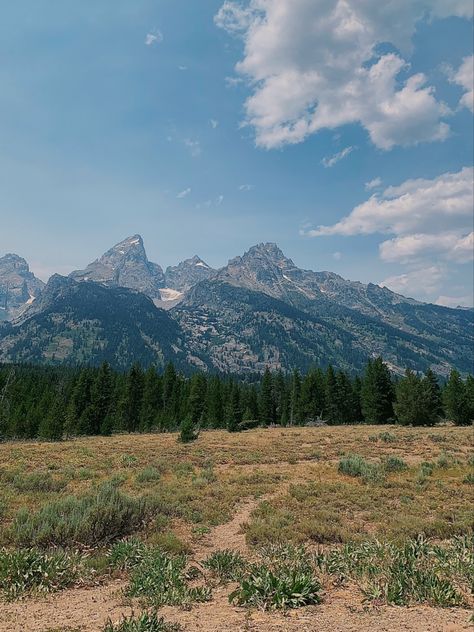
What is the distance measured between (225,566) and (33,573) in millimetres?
4299

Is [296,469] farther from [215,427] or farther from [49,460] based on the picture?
[215,427]

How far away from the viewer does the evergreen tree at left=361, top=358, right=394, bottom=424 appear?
6731 centimetres

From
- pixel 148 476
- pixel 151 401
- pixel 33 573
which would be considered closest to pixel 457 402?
pixel 151 401

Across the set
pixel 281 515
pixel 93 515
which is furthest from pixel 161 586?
pixel 281 515

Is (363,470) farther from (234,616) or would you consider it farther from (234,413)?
(234,413)

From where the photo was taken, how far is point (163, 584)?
7.93 metres

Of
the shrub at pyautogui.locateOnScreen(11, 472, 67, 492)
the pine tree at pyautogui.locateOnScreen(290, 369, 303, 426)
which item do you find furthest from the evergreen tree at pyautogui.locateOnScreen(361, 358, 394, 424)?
the shrub at pyautogui.locateOnScreen(11, 472, 67, 492)

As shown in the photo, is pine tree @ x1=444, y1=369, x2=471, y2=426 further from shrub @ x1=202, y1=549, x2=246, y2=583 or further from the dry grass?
shrub @ x1=202, y1=549, x2=246, y2=583

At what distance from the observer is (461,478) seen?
20.9m

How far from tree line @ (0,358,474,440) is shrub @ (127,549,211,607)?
47639mm

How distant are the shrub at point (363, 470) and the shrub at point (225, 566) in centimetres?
1288

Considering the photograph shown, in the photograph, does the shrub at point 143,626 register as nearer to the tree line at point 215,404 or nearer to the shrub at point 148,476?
the shrub at point 148,476

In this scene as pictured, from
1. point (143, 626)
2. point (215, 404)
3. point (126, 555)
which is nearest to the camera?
point (143, 626)

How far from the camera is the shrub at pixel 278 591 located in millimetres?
7152
